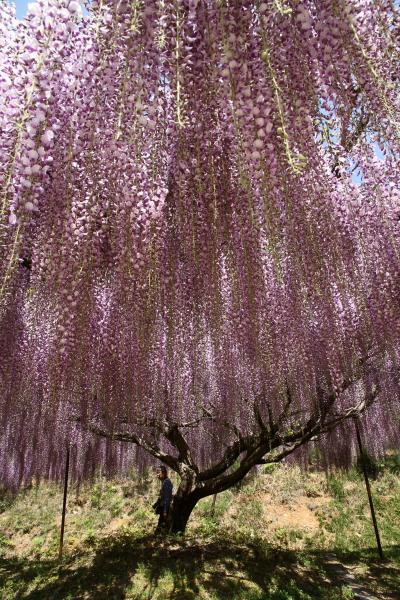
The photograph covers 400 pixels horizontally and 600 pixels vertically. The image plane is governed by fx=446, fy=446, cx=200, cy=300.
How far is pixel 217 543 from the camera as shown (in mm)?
9719

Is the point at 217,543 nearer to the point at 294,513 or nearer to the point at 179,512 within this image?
the point at 179,512

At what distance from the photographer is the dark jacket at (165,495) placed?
10500mm

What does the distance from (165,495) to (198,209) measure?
8267 millimetres

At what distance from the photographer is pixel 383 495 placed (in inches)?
583

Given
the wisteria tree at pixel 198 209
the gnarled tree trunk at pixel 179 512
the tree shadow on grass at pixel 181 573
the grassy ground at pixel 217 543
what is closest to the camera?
the wisteria tree at pixel 198 209

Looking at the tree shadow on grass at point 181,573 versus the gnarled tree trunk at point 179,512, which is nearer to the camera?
the tree shadow on grass at point 181,573

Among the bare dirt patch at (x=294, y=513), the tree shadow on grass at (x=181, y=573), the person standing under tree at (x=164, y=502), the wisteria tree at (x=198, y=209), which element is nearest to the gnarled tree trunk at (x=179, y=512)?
the wisteria tree at (x=198, y=209)

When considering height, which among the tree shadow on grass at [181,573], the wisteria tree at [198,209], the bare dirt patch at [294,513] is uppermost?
the wisteria tree at [198,209]

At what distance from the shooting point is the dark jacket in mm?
10500

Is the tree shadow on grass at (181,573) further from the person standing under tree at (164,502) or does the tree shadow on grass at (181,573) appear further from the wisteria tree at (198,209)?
the wisteria tree at (198,209)

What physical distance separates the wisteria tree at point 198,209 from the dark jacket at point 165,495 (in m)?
0.42

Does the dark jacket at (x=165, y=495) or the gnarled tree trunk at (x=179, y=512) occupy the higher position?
the dark jacket at (x=165, y=495)

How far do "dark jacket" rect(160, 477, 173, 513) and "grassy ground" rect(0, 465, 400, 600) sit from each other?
0.71m

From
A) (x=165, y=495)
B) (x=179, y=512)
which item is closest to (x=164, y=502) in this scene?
(x=165, y=495)
